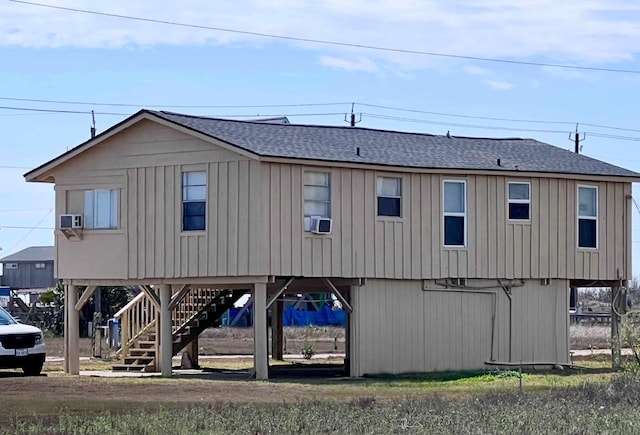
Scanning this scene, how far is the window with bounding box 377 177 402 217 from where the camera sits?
31.1 m

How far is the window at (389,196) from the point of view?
102ft

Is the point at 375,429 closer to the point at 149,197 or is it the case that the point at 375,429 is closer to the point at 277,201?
the point at 277,201

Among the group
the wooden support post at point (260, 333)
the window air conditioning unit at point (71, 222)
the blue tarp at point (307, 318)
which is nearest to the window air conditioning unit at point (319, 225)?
the wooden support post at point (260, 333)

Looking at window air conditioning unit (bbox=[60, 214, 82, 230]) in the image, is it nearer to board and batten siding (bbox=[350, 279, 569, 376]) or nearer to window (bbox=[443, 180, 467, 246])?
board and batten siding (bbox=[350, 279, 569, 376])

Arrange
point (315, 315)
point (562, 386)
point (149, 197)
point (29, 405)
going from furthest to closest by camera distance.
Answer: point (315, 315) < point (149, 197) < point (562, 386) < point (29, 405)

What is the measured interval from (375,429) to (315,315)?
173 ft

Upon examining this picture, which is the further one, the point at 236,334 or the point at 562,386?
the point at 236,334

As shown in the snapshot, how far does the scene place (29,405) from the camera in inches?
834

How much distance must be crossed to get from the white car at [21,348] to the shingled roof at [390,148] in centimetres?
584

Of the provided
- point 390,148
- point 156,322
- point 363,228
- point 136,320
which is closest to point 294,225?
point 363,228

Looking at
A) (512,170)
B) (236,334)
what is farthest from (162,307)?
(236,334)

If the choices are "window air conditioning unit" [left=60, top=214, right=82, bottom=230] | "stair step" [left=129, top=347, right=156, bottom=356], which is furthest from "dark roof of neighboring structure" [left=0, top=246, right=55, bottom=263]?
"window air conditioning unit" [left=60, top=214, right=82, bottom=230]

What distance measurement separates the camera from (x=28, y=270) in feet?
311

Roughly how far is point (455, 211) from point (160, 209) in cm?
715
